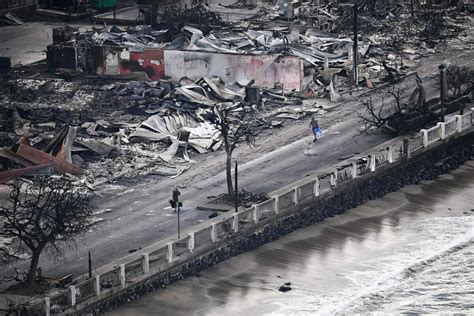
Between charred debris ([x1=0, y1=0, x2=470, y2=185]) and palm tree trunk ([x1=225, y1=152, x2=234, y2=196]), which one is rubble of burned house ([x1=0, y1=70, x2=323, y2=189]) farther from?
palm tree trunk ([x1=225, y1=152, x2=234, y2=196])

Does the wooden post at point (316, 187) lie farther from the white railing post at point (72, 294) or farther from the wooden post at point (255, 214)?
the white railing post at point (72, 294)

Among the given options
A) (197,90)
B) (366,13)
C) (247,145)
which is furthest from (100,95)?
(366,13)

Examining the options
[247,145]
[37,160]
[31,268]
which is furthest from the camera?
[247,145]

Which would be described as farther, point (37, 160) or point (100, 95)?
point (100, 95)

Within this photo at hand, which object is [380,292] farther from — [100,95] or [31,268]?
[100,95]

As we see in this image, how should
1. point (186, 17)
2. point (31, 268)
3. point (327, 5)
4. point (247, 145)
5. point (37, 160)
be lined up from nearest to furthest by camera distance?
point (31, 268)
point (37, 160)
point (247, 145)
point (186, 17)
point (327, 5)

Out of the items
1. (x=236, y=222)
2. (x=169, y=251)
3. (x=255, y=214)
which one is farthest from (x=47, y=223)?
(x=255, y=214)

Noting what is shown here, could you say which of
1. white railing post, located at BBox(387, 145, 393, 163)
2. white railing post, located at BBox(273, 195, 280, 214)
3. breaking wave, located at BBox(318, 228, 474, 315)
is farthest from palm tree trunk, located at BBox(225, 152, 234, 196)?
white railing post, located at BBox(387, 145, 393, 163)

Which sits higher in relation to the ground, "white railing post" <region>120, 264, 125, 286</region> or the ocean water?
"white railing post" <region>120, 264, 125, 286</region>
